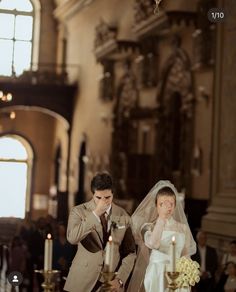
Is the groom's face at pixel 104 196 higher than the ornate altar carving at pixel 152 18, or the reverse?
the ornate altar carving at pixel 152 18

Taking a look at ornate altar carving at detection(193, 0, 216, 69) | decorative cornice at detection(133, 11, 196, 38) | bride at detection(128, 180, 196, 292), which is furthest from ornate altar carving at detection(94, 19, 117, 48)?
bride at detection(128, 180, 196, 292)

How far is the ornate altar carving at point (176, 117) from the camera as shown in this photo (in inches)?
648

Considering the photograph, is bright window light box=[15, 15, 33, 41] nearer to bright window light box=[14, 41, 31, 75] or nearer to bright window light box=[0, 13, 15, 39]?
bright window light box=[14, 41, 31, 75]

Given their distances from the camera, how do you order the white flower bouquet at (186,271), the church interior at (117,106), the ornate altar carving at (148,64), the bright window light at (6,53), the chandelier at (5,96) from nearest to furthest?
1. the white flower bouquet at (186,271)
2. the church interior at (117,106)
3. the ornate altar carving at (148,64)
4. the chandelier at (5,96)
5. the bright window light at (6,53)

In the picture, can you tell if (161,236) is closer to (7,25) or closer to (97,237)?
(97,237)

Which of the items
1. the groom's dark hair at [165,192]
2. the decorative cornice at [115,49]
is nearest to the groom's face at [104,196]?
the groom's dark hair at [165,192]

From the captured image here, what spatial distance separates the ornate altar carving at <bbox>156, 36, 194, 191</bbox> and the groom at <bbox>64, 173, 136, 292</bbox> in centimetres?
1098

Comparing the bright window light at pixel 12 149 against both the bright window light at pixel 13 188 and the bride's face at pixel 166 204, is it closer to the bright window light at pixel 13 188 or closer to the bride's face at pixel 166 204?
the bright window light at pixel 13 188

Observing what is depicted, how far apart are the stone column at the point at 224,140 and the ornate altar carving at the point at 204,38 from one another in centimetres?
128

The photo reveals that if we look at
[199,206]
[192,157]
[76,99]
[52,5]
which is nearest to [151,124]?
[192,157]

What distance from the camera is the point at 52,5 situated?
3094 cm

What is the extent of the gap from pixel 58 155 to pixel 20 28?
15.5 feet

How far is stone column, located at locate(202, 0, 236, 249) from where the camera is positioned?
13.1 m

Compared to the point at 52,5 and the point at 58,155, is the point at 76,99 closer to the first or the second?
the point at 58,155
